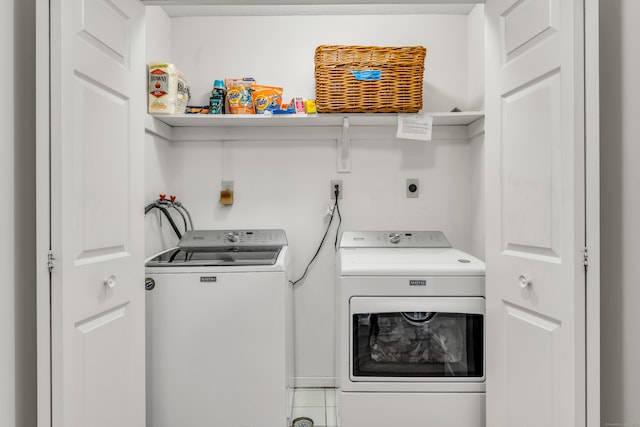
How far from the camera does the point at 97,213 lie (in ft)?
4.26

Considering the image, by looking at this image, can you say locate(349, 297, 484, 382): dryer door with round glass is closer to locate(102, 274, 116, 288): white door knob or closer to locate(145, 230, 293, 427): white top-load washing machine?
locate(145, 230, 293, 427): white top-load washing machine

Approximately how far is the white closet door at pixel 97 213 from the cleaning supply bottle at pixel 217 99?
685 millimetres

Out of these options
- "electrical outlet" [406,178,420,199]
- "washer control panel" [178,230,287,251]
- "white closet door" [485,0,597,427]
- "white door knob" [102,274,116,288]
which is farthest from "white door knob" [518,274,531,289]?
"white door knob" [102,274,116,288]

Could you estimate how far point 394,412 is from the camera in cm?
171

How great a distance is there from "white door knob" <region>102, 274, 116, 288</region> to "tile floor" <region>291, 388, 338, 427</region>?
50.7 inches

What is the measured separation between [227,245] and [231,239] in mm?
42

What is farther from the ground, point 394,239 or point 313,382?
point 394,239

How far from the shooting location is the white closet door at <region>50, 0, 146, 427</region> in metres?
1.12

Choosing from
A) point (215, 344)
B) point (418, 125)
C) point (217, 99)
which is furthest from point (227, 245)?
point (418, 125)

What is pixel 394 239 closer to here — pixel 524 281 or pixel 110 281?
pixel 524 281
